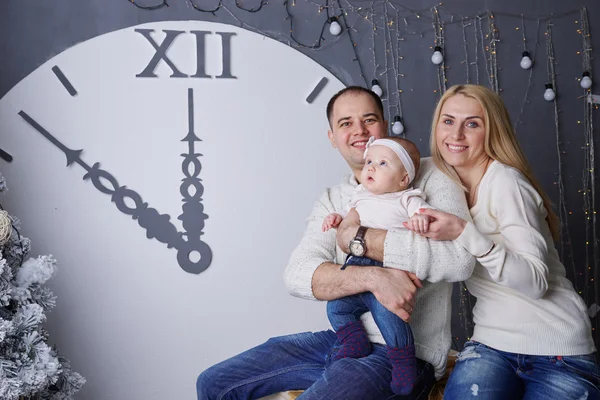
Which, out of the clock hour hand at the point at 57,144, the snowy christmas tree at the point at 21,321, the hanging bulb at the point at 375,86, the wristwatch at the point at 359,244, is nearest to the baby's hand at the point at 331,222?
the wristwatch at the point at 359,244

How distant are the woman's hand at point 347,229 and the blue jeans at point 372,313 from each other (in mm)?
53

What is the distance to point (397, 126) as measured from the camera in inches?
122

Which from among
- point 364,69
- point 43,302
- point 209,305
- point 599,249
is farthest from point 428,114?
point 43,302

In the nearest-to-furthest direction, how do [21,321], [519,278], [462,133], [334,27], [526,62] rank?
[519,278] → [462,133] → [21,321] → [334,27] → [526,62]

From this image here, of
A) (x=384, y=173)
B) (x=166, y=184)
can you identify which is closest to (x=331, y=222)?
(x=384, y=173)

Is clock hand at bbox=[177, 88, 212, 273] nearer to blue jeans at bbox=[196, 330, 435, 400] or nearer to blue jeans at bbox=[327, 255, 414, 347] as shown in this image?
blue jeans at bbox=[196, 330, 435, 400]

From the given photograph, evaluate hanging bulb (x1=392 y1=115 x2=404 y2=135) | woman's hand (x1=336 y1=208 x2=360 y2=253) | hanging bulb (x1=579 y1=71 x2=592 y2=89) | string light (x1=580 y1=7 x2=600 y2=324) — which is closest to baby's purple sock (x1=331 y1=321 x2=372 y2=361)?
woman's hand (x1=336 y1=208 x2=360 y2=253)

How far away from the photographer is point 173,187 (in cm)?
296

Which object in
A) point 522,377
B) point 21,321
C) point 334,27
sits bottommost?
point 522,377

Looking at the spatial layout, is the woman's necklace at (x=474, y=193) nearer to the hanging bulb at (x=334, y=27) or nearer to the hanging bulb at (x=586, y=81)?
the hanging bulb at (x=334, y=27)

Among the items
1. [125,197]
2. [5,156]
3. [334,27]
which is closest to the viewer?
[5,156]

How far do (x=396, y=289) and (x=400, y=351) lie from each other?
0.17m

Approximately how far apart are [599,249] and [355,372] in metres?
1.98

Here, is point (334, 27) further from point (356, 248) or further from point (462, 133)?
point (356, 248)
